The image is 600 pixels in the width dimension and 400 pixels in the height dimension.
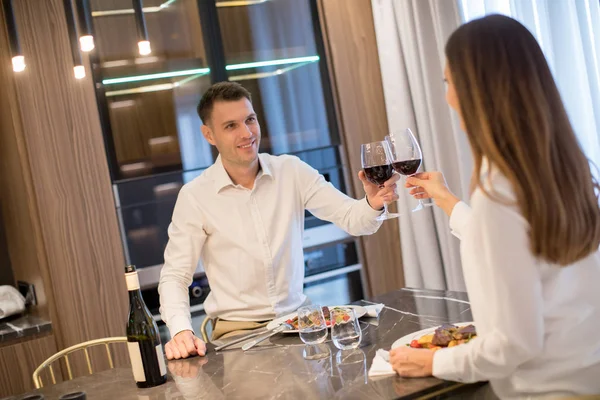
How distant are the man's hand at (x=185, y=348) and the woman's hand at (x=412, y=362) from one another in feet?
2.30

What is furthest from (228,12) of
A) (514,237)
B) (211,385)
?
(514,237)

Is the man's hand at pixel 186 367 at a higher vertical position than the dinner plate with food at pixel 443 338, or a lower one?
lower

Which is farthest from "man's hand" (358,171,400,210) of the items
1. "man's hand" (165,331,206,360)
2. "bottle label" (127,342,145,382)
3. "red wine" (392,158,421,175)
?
"bottle label" (127,342,145,382)

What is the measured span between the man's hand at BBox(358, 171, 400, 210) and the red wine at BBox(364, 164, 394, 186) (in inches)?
1.0

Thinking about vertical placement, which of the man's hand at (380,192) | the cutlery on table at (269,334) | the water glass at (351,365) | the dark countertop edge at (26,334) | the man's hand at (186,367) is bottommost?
the dark countertop edge at (26,334)

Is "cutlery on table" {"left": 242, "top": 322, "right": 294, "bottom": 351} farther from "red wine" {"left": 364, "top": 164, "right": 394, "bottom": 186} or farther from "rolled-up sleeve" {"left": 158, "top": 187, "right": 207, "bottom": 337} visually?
"red wine" {"left": 364, "top": 164, "right": 394, "bottom": 186}

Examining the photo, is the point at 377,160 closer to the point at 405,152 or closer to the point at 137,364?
the point at 405,152

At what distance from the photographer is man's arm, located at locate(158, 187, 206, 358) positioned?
2.48m

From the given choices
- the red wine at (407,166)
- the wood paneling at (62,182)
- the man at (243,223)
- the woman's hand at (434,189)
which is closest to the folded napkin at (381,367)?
the woman's hand at (434,189)

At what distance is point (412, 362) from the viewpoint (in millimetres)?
1581

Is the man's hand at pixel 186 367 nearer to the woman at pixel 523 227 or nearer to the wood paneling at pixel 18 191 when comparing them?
the woman at pixel 523 227

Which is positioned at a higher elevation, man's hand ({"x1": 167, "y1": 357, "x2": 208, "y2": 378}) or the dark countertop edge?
man's hand ({"x1": 167, "y1": 357, "x2": 208, "y2": 378})

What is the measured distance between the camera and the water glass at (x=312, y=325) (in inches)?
74.5

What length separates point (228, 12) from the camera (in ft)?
12.0
